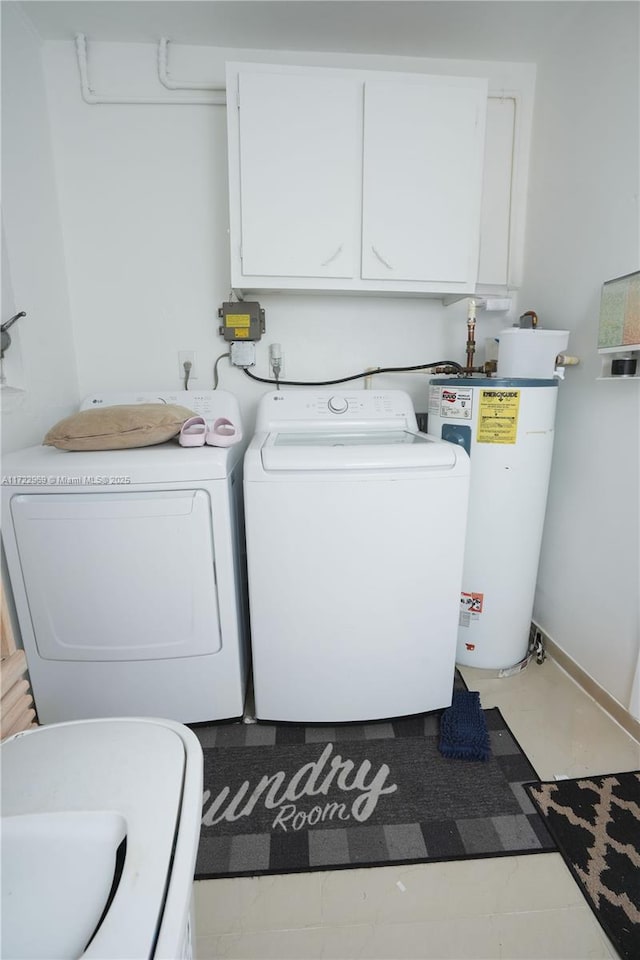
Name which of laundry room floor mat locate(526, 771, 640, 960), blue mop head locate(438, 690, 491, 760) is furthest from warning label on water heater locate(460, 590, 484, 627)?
laundry room floor mat locate(526, 771, 640, 960)

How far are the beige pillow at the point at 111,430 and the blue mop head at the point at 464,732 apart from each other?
1353 mm

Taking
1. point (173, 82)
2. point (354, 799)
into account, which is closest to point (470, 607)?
point (354, 799)

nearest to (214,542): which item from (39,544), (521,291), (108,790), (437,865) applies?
(39,544)

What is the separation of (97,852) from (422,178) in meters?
2.03

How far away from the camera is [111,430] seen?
1344mm

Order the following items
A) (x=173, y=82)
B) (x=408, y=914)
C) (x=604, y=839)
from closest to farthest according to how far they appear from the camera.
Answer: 1. (x=408, y=914)
2. (x=604, y=839)
3. (x=173, y=82)

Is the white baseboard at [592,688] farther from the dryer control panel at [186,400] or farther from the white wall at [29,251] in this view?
the white wall at [29,251]

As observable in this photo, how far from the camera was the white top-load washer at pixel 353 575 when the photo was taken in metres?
1.28

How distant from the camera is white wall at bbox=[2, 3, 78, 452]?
151 centimetres

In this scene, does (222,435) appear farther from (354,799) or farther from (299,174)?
(354,799)

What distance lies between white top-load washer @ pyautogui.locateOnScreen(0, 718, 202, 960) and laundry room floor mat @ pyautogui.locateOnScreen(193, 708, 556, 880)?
Result: 2.11 ft

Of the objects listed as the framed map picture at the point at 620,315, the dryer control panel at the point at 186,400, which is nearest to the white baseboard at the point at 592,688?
the framed map picture at the point at 620,315

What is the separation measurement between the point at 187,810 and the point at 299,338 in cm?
180
